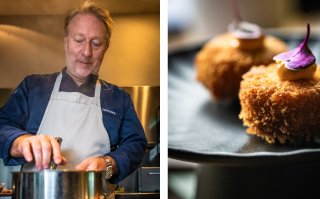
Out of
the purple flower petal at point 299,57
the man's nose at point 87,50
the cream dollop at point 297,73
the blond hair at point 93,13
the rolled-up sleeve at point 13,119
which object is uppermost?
the blond hair at point 93,13

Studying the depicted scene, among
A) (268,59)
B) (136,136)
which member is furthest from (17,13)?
(268,59)

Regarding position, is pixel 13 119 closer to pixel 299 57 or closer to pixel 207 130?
pixel 207 130

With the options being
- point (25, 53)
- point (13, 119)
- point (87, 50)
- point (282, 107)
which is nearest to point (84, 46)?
point (87, 50)

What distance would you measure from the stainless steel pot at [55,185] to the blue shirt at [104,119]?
0.18 metres

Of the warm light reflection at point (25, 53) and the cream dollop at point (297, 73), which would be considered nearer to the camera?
the cream dollop at point (297, 73)

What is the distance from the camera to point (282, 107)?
183 cm

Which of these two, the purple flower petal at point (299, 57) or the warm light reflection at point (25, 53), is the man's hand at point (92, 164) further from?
the purple flower petal at point (299, 57)

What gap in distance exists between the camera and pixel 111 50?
2.01 meters

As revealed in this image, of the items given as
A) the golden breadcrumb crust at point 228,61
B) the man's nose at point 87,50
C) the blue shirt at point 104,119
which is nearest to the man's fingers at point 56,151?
the blue shirt at point 104,119

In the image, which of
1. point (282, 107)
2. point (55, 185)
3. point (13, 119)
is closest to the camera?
point (55, 185)

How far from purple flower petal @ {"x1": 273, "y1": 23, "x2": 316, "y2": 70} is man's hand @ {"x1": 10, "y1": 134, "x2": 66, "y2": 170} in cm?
96

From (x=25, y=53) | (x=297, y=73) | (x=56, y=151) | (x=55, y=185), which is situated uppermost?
(x=25, y=53)

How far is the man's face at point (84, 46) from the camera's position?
6.55 ft

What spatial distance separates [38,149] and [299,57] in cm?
109
